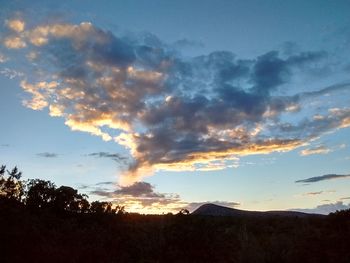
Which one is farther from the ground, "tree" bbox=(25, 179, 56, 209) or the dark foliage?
"tree" bbox=(25, 179, 56, 209)

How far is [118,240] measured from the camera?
15.8 meters

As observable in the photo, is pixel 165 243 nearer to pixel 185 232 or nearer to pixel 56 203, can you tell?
pixel 185 232

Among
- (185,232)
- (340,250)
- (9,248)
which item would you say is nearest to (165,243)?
(185,232)

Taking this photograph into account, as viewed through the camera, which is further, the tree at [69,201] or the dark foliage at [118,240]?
the tree at [69,201]

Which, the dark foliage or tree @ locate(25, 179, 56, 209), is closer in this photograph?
the dark foliage

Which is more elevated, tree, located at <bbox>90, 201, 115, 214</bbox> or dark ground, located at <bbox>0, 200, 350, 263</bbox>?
tree, located at <bbox>90, 201, 115, 214</bbox>

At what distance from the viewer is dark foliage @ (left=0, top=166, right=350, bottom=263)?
13.5m

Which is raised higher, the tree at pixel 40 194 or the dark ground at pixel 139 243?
the tree at pixel 40 194

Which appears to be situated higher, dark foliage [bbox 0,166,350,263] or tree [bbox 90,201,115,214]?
tree [bbox 90,201,115,214]

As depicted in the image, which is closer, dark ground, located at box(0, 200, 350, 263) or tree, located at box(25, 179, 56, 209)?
dark ground, located at box(0, 200, 350, 263)

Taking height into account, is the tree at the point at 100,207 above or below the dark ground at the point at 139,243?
above

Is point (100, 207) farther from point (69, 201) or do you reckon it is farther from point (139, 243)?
point (139, 243)

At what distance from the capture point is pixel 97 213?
1961 centimetres

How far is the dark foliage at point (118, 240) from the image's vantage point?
13.5 metres
